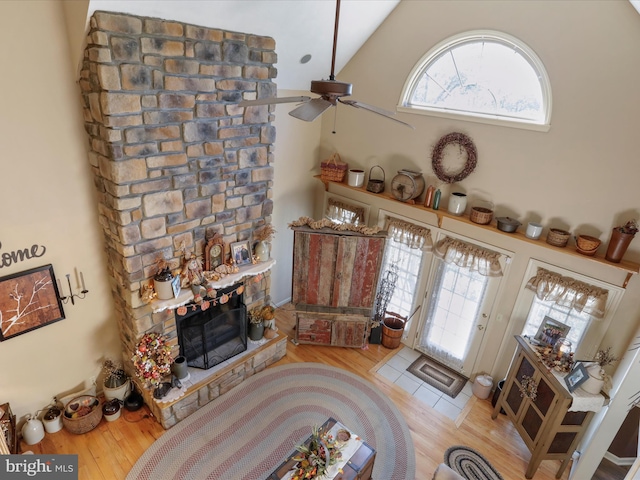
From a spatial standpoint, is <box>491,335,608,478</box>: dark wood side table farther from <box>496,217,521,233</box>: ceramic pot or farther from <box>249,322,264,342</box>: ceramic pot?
<box>249,322,264,342</box>: ceramic pot

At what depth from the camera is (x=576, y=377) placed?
10.9ft

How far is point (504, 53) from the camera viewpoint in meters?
3.70

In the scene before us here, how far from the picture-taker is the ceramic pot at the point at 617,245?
3189 millimetres

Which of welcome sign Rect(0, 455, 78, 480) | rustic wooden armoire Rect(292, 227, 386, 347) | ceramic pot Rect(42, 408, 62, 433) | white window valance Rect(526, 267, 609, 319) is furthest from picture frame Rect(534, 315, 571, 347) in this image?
ceramic pot Rect(42, 408, 62, 433)

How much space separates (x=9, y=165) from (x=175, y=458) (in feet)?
9.42

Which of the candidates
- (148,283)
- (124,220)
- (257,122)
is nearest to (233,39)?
(257,122)

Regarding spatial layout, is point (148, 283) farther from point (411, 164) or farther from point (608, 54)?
point (608, 54)

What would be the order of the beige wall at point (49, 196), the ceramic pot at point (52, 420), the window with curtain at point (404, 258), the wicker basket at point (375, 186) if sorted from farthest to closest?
the wicker basket at point (375, 186) < the window with curtain at point (404, 258) < the ceramic pot at point (52, 420) < the beige wall at point (49, 196)

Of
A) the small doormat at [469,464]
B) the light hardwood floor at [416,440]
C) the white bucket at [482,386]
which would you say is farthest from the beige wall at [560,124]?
the small doormat at [469,464]

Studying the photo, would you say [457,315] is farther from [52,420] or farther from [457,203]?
Result: [52,420]

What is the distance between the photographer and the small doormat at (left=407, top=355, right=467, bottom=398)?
15.1ft

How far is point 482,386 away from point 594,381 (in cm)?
133

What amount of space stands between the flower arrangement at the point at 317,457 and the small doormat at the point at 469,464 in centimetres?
136

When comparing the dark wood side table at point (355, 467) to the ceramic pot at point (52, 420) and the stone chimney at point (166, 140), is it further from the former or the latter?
the ceramic pot at point (52, 420)
